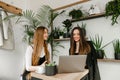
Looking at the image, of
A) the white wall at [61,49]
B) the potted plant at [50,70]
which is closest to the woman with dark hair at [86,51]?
the white wall at [61,49]

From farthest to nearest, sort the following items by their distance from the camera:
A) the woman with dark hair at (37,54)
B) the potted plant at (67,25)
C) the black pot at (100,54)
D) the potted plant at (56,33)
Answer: the potted plant at (56,33) → the potted plant at (67,25) → the black pot at (100,54) → the woman with dark hair at (37,54)

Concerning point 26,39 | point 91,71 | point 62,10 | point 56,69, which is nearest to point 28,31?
point 26,39

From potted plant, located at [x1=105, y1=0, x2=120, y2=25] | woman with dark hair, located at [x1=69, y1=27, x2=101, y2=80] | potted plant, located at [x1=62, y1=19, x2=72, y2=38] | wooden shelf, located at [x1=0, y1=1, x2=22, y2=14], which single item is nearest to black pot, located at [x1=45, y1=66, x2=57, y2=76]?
woman with dark hair, located at [x1=69, y1=27, x2=101, y2=80]

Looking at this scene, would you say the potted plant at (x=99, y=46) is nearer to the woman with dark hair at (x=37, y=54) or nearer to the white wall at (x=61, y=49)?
the white wall at (x=61, y=49)

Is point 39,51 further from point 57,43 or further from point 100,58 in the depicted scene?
point 57,43

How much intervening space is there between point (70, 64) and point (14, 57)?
2.23 meters

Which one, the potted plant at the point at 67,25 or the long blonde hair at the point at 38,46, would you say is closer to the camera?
the long blonde hair at the point at 38,46

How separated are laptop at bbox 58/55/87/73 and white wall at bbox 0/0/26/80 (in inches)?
80.6

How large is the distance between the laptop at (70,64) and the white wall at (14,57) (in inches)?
80.6

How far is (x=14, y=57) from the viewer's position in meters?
3.11

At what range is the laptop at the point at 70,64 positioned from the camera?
3.84 ft

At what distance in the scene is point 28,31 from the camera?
317 centimetres

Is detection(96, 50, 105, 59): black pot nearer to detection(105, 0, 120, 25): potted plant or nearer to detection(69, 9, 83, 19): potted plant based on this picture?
detection(105, 0, 120, 25): potted plant

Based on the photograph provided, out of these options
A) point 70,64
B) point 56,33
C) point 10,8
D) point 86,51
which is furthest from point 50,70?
point 10,8
